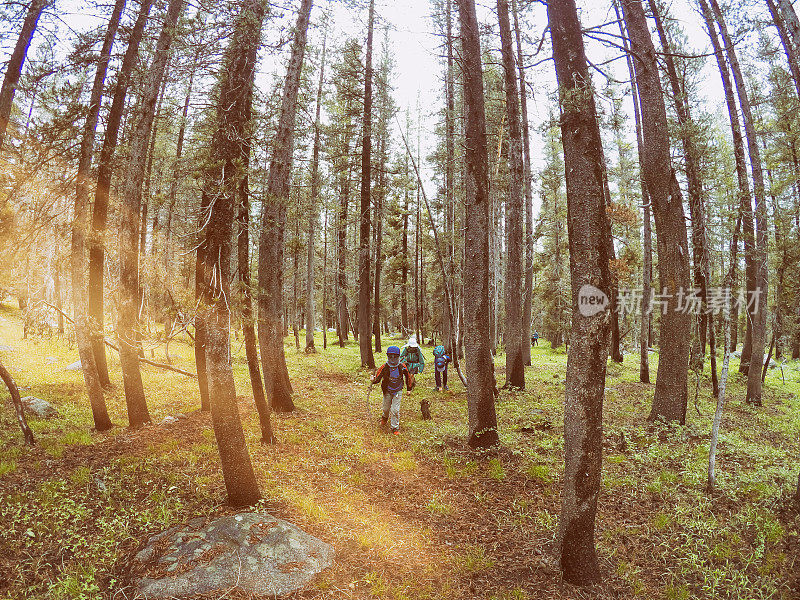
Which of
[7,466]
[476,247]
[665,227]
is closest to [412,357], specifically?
[476,247]

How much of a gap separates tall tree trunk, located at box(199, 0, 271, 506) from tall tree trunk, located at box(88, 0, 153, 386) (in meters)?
4.53

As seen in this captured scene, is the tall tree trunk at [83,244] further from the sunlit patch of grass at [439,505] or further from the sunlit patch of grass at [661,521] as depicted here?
the sunlit patch of grass at [661,521]

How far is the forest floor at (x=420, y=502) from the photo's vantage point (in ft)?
14.9

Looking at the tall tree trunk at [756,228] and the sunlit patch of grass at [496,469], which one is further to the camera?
the tall tree trunk at [756,228]

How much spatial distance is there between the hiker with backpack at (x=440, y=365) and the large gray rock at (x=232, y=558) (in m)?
9.19

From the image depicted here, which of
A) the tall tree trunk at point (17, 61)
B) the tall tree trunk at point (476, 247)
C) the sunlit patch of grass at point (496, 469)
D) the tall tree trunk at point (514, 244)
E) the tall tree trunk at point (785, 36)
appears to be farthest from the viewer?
the tall tree trunk at point (514, 244)

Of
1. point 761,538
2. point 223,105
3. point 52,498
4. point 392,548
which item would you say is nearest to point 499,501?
point 392,548

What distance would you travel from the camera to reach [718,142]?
23312mm

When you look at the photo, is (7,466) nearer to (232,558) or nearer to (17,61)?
(232,558)

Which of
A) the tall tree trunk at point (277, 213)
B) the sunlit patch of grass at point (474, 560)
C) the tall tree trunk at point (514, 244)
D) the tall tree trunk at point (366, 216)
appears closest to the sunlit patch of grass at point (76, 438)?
the tall tree trunk at point (277, 213)

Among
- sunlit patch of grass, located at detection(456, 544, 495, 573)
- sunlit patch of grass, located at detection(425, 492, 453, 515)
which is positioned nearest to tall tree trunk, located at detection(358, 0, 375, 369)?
sunlit patch of grass, located at detection(425, 492, 453, 515)

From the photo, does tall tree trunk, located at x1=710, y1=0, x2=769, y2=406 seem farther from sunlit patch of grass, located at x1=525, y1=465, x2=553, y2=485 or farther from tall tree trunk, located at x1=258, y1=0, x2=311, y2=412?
tall tree trunk, located at x1=258, y1=0, x2=311, y2=412

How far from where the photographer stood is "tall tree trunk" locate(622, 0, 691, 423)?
889cm

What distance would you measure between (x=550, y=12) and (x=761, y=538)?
23.8ft
